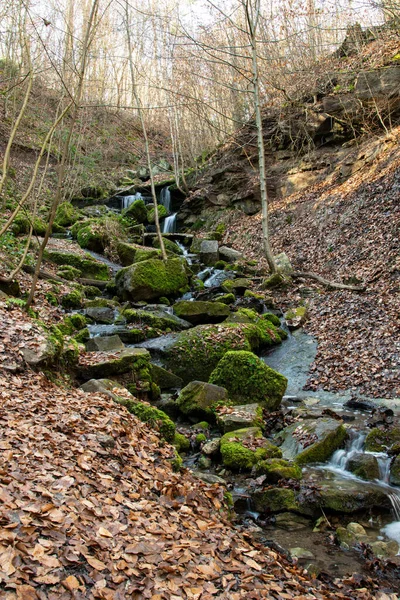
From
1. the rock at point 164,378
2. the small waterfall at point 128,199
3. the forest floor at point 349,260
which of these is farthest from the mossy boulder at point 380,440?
the small waterfall at point 128,199

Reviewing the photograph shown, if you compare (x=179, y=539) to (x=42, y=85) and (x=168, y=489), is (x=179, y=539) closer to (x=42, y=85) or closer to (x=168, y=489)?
(x=168, y=489)

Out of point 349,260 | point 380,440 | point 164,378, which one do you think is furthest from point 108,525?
point 349,260

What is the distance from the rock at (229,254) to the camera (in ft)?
61.0

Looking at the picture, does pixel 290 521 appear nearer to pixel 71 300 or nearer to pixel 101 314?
pixel 101 314

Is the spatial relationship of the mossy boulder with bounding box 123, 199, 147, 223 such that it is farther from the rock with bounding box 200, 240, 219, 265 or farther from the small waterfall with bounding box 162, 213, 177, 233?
the rock with bounding box 200, 240, 219, 265

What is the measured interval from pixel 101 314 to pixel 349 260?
7886mm

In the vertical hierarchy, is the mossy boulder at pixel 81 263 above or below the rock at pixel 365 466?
above

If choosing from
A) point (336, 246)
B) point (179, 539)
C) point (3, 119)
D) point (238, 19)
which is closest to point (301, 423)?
point (179, 539)

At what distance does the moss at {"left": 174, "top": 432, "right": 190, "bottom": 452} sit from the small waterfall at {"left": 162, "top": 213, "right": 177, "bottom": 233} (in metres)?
17.5

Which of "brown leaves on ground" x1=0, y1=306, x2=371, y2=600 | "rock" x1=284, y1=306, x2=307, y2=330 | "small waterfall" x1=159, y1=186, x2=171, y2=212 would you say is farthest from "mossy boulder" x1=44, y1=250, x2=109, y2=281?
"small waterfall" x1=159, y1=186, x2=171, y2=212

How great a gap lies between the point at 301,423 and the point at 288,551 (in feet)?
9.87

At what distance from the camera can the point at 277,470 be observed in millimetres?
6266

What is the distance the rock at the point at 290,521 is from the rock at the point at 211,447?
1.51 m

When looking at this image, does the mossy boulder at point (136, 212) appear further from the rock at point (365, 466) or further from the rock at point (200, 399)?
the rock at point (365, 466)
